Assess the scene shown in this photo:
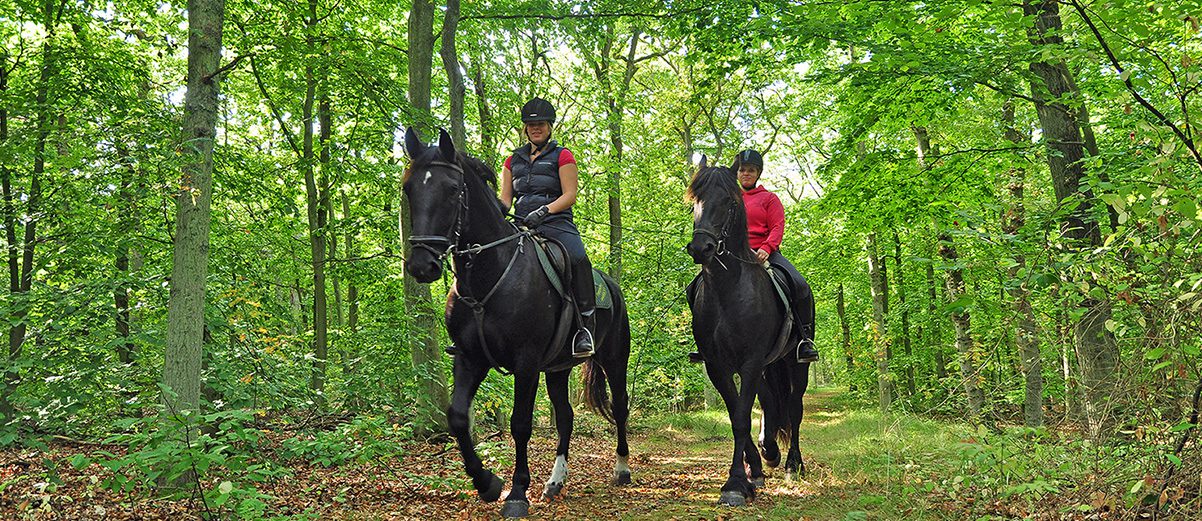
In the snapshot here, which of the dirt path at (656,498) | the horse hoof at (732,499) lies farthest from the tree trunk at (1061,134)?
the horse hoof at (732,499)

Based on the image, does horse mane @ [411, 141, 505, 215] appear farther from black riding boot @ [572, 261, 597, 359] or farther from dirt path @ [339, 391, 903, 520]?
dirt path @ [339, 391, 903, 520]

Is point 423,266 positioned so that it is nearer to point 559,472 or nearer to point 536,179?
point 536,179

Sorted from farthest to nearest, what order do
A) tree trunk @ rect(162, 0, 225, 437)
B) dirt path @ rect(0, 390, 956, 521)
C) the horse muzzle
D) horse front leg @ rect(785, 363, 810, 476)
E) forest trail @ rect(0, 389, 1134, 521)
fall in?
1. horse front leg @ rect(785, 363, 810, 476)
2. tree trunk @ rect(162, 0, 225, 437)
3. dirt path @ rect(0, 390, 956, 521)
4. the horse muzzle
5. forest trail @ rect(0, 389, 1134, 521)

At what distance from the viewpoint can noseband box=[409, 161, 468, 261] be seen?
517 centimetres

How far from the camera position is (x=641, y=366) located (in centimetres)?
1509

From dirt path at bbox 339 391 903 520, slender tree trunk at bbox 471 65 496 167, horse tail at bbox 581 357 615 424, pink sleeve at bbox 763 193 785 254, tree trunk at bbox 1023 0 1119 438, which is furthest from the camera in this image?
slender tree trunk at bbox 471 65 496 167

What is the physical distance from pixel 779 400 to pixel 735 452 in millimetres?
1965

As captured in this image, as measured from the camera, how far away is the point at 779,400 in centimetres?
848

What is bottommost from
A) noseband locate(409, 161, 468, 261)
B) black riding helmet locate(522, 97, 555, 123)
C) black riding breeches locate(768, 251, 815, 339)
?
black riding breeches locate(768, 251, 815, 339)

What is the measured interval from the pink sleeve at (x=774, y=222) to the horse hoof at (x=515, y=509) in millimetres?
3679

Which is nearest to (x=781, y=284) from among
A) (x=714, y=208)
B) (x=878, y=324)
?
(x=714, y=208)

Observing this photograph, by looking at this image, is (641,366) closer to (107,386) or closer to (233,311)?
(233,311)

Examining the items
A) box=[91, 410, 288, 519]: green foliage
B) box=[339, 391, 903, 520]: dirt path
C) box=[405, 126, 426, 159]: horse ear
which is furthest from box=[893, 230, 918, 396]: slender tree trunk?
box=[91, 410, 288, 519]: green foliage

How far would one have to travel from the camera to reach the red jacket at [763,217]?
7969 mm
